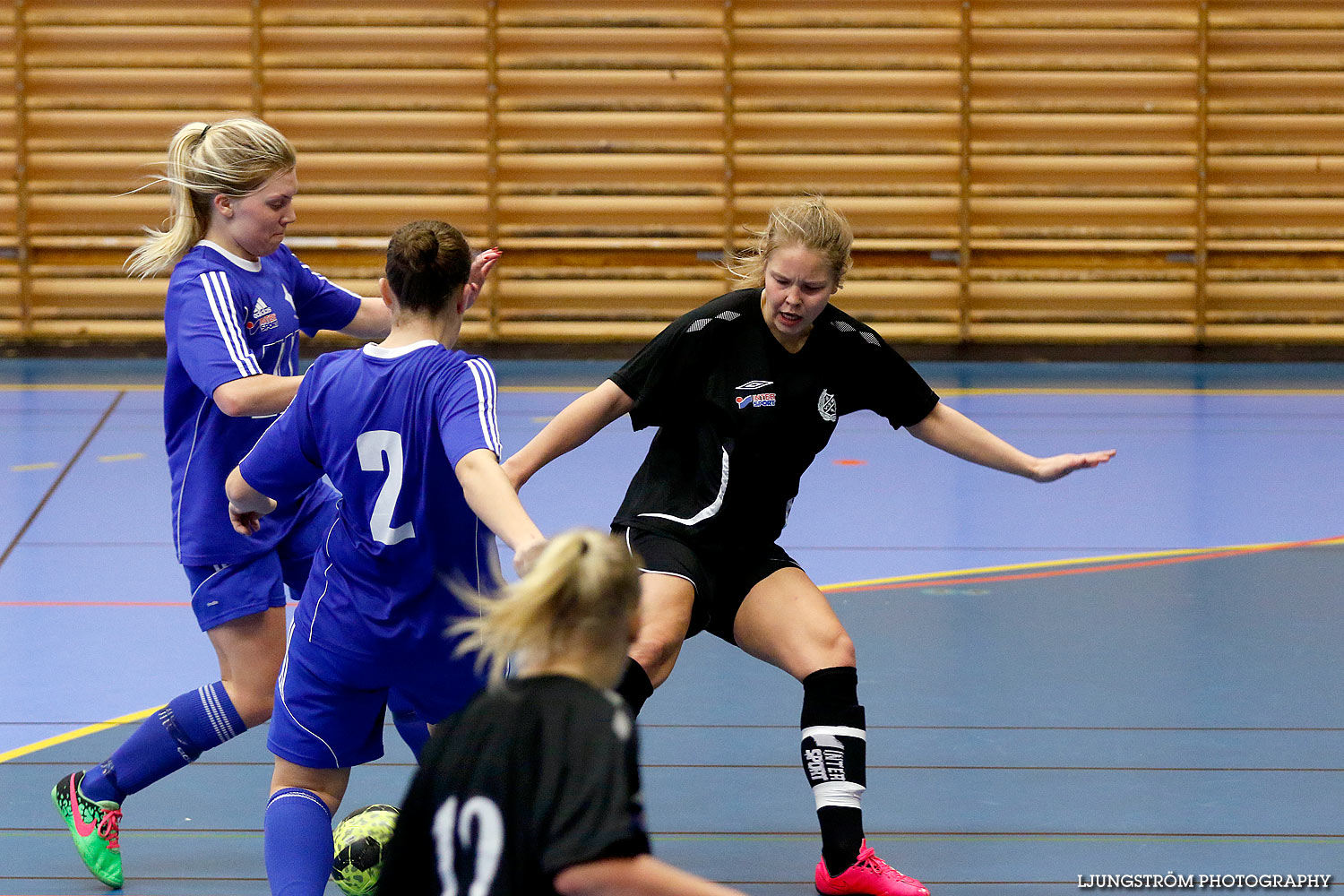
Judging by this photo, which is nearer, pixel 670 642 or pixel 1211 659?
pixel 670 642

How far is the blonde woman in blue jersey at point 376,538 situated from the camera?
8.20ft

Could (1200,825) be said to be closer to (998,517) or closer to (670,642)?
(670,642)

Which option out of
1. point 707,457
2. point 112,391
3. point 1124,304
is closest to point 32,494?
point 112,391

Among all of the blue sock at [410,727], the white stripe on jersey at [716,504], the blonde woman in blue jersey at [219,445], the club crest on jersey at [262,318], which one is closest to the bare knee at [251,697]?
the blonde woman in blue jersey at [219,445]

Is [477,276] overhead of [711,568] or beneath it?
overhead

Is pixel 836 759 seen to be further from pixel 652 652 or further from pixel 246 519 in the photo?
pixel 246 519

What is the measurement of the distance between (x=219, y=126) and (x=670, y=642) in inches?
55.8

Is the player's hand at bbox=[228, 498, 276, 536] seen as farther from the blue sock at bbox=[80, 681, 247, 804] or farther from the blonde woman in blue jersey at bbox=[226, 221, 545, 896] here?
the blue sock at bbox=[80, 681, 247, 804]

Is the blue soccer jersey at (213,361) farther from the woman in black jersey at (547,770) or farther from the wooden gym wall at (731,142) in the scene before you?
the wooden gym wall at (731,142)

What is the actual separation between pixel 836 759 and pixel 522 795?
1598mm

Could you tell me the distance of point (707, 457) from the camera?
325 centimetres

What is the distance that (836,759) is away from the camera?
121 inches

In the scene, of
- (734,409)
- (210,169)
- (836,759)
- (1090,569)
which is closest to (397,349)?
(210,169)

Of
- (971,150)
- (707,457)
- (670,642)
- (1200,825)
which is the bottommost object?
(1200,825)
